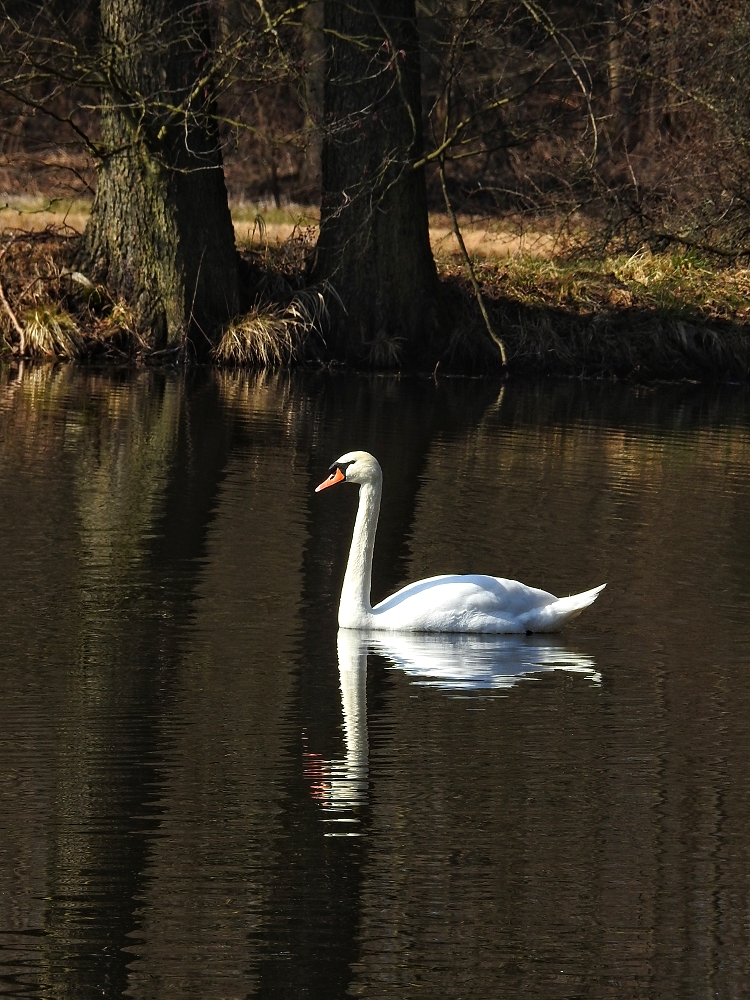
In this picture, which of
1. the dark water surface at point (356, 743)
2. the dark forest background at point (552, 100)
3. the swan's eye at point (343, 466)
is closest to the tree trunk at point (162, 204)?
the dark forest background at point (552, 100)

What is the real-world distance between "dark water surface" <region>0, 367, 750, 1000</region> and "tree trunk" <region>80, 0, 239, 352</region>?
7.16 m

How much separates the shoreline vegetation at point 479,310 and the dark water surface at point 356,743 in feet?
24.1

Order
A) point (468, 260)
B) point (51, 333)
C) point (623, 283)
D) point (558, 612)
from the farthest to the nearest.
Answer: point (623, 283) < point (51, 333) < point (468, 260) < point (558, 612)

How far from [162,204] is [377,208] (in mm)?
2685

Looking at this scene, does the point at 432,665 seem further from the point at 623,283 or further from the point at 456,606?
the point at 623,283

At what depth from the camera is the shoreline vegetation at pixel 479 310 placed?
22562 millimetres

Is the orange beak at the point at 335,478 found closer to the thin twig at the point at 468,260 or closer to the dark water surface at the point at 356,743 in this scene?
the dark water surface at the point at 356,743

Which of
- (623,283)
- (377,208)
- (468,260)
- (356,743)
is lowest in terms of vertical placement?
(356,743)

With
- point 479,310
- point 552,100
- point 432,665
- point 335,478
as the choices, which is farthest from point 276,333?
point 432,665

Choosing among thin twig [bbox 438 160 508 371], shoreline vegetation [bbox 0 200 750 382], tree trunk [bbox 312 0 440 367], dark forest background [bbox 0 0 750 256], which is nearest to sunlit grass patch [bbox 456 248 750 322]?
shoreline vegetation [bbox 0 200 750 382]

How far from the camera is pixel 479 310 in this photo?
77.8 feet

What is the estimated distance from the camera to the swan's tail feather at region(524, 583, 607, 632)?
10.0m

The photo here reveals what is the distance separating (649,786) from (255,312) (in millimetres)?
15930

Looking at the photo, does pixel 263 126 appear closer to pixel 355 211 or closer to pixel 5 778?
pixel 355 211
